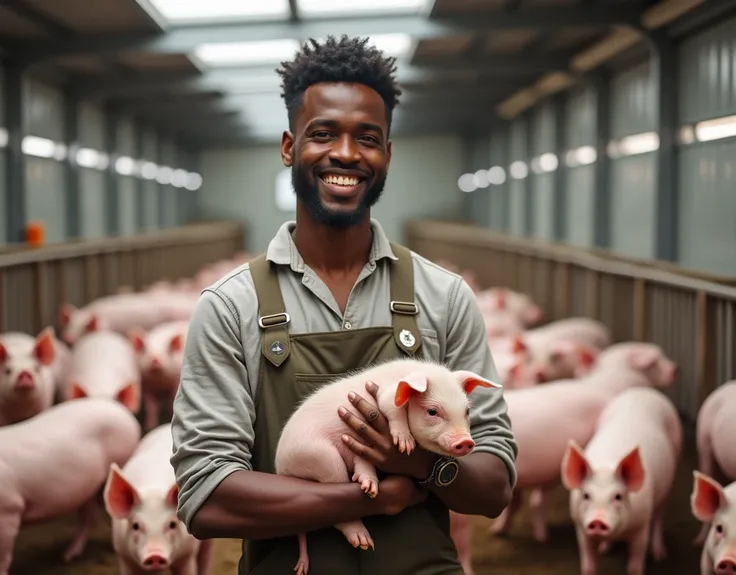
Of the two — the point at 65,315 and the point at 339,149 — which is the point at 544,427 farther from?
the point at 65,315

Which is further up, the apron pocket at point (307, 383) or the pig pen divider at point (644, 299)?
the apron pocket at point (307, 383)

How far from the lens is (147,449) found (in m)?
4.33

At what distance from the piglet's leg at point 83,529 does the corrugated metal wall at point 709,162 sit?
5757 mm

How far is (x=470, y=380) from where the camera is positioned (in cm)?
202

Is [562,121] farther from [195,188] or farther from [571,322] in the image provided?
[195,188]

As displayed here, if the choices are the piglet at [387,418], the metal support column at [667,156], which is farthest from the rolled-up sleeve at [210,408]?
the metal support column at [667,156]

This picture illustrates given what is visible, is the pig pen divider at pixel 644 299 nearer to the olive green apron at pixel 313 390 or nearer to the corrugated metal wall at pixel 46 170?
the olive green apron at pixel 313 390

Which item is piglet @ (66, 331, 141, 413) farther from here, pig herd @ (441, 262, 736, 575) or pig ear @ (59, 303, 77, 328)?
pig herd @ (441, 262, 736, 575)

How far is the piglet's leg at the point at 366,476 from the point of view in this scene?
6.23ft

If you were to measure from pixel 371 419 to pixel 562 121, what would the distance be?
15268 mm

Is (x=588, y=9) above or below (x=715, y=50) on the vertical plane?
above

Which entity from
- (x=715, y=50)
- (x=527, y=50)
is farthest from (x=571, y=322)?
(x=527, y=50)

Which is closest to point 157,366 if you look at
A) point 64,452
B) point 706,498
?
point 64,452

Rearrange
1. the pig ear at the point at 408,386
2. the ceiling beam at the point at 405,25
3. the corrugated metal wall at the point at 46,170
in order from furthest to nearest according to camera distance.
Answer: the corrugated metal wall at the point at 46,170, the ceiling beam at the point at 405,25, the pig ear at the point at 408,386
